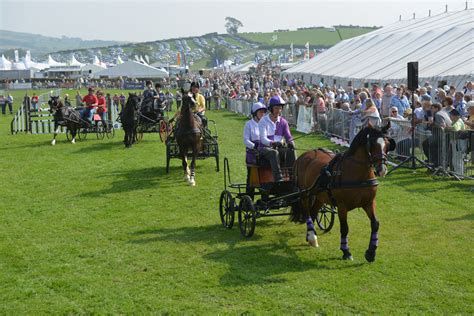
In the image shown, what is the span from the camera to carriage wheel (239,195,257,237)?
1048 centimetres

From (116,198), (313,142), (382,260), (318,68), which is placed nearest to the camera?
(382,260)

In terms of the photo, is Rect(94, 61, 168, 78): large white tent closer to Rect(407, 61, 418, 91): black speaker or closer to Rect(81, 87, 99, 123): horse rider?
Rect(81, 87, 99, 123): horse rider

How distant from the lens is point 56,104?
86.5 feet

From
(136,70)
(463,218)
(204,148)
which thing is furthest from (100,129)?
(136,70)

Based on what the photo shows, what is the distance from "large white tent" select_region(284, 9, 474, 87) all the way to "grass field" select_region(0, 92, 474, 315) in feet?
37.7

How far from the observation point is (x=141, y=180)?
1711 cm

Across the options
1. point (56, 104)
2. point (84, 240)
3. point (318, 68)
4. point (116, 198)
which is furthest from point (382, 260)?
point (318, 68)

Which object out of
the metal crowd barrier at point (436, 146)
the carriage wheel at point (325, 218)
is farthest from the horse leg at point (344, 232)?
the metal crowd barrier at point (436, 146)

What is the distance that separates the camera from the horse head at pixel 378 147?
8.62 metres

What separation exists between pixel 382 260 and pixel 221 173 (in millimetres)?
9088

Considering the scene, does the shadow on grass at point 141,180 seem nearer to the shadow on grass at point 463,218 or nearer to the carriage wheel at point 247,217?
the carriage wheel at point 247,217

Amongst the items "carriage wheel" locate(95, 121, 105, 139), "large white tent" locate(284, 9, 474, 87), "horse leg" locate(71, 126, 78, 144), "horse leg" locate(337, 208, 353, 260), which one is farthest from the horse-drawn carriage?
"horse leg" locate(337, 208, 353, 260)

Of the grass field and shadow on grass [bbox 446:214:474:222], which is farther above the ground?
shadow on grass [bbox 446:214:474:222]

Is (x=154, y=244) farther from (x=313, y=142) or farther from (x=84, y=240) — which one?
(x=313, y=142)
